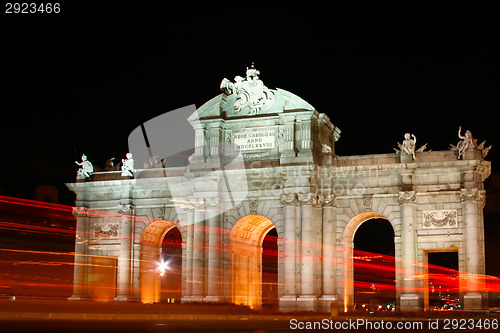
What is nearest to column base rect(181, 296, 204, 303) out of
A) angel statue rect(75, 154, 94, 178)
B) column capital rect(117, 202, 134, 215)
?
column capital rect(117, 202, 134, 215)

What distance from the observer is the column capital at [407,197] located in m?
42.1

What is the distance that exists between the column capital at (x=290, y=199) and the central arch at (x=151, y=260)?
8990mm

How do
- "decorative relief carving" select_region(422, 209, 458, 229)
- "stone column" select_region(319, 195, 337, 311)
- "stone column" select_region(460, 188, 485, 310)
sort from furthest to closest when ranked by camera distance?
"stone column" select_region(319, 195, 337, 311) < "decorative relief carving" select_region(422, 209, 458, 229) < "stone column" select_region(460, 188, 485, 310)

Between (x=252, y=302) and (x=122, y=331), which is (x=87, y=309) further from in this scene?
(x=252, y=302)

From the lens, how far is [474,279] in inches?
1587

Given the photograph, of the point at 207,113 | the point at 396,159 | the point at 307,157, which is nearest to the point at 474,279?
the point at 396,159

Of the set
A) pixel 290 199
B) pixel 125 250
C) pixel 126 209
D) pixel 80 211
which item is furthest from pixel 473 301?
pixel 80 211

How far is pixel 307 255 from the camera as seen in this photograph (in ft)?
142

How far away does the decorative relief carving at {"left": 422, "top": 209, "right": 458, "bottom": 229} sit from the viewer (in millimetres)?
42062

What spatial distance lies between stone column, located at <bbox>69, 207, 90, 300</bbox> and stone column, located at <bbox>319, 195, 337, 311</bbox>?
55.9 feet

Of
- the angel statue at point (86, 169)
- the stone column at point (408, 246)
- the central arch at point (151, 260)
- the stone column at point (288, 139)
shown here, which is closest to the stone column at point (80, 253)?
the angel statue at point (86, 169)

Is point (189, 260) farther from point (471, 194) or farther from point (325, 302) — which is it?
point (471, 194)

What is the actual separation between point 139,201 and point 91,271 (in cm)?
612

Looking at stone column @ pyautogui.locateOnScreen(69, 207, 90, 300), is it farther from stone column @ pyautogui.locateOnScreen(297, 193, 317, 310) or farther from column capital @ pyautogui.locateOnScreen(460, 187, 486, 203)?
column capital @ pyautogui.locateOnScreen(460, 187, 486, 203)
